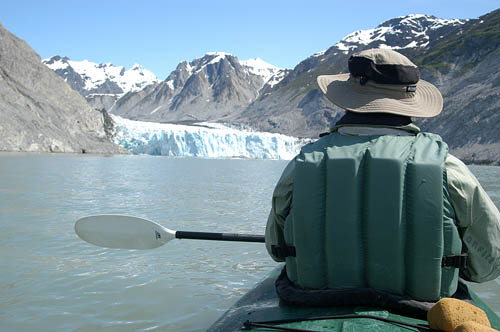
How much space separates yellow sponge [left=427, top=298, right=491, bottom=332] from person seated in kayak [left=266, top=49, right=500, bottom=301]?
245mm

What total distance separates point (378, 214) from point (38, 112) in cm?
Answer: 6539

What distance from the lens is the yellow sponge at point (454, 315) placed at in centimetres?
191

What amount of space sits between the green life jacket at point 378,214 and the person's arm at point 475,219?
55mm

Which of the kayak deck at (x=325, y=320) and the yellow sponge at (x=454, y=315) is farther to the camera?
the kayak deck at (x=325, y=320)

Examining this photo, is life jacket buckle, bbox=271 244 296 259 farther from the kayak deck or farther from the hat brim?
the hat brim

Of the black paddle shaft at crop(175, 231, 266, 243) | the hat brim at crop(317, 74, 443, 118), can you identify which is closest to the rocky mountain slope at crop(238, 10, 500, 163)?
the black paddle shaft at crop(175, 231, 266, 243)

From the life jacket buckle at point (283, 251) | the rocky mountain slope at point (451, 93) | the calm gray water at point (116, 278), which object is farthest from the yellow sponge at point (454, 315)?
the rocky mountain slope at point (451, 93)

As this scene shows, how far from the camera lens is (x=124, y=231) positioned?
4.34m

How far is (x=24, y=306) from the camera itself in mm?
4590

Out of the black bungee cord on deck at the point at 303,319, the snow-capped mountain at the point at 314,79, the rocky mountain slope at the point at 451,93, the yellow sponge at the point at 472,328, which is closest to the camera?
the yellow sponge at the point at 472,328

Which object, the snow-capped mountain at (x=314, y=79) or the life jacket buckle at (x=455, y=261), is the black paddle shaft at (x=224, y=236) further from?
the snow-capped mountain at (x=314, y=79)

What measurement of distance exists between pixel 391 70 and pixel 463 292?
1.24 m

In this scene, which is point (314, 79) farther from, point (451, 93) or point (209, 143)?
point (209, 143)

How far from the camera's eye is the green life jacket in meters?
2.14
